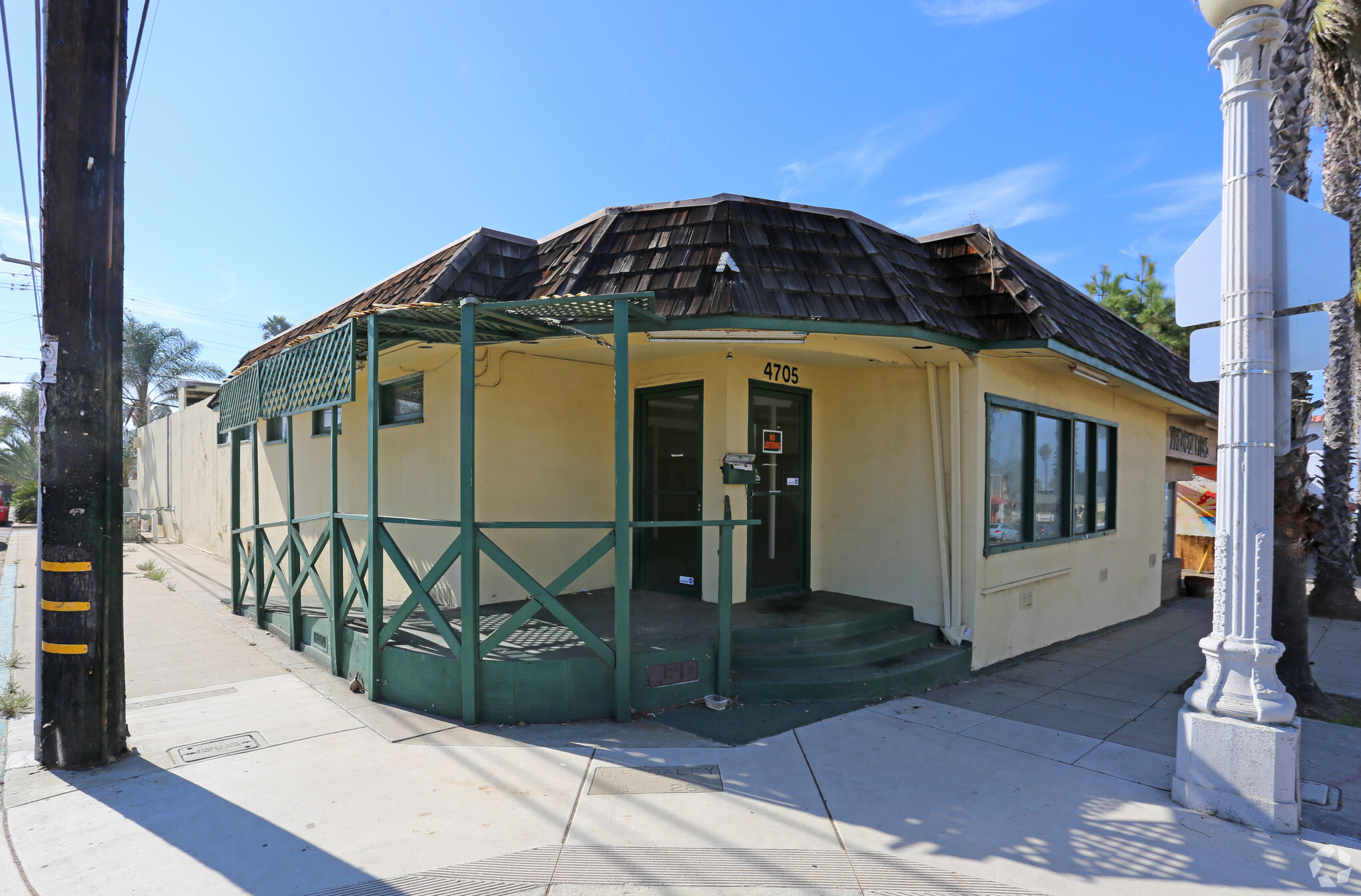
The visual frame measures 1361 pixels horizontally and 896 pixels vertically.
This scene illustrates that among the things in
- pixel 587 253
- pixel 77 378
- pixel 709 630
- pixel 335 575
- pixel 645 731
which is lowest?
pixel 645 731

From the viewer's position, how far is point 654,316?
5137mm

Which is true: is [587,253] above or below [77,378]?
above

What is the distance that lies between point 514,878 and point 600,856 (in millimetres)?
382

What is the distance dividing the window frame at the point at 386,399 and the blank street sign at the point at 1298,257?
6311 millimetres

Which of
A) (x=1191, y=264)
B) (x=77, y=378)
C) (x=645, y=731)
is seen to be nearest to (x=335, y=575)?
(x=77, y=378)

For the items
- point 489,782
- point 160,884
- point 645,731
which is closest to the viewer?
point 160,884

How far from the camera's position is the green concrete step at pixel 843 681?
17.6 ft

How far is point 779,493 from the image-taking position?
724 cm

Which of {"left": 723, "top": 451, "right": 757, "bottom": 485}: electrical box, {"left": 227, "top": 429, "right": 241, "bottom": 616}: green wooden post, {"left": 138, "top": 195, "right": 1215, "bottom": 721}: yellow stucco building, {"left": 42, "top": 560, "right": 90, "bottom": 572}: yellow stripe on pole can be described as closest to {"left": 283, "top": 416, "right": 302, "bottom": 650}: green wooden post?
{"left": 138, "top": 195, "right": 1215, "bottom": 721}: yellow stucco building

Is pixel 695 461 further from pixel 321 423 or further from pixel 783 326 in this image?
pixel 321 423

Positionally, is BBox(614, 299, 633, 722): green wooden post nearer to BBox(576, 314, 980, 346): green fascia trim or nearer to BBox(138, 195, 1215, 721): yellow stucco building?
BBox(138, 195, 1215, 721): yellow stucco building

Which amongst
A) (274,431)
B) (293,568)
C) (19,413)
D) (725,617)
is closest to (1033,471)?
(725,617)

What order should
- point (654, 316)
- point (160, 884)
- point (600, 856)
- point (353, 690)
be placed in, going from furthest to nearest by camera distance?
point (353, 690) < point (654, 316) < point (600, 856) < point (160, 884)

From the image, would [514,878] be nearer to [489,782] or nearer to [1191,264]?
[489,782]
